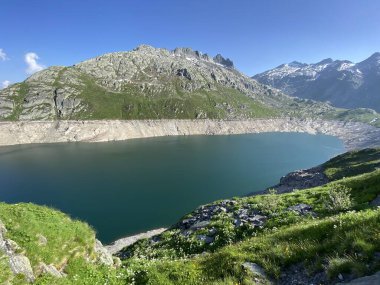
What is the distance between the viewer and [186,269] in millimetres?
13969

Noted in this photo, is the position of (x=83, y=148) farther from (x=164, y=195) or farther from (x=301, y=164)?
(x=301, y=164)

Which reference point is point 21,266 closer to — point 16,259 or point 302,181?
point 16,259

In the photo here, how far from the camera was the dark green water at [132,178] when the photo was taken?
80125 millimetres

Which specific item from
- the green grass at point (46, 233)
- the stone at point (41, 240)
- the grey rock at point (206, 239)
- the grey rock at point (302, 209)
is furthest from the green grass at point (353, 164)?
the stone at point (41, 240)

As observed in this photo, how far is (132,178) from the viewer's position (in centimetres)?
11750

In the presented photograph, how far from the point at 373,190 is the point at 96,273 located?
28911 millimetres

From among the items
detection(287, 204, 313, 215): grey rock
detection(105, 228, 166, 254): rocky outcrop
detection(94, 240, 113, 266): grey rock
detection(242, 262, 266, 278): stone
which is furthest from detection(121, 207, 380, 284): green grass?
detection(105, 228, 166, 254): rocky outcrop

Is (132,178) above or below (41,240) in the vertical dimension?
below

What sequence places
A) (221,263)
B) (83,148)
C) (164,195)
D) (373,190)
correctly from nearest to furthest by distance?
(221,263) < (373,190) < (164,195) < (83,148)

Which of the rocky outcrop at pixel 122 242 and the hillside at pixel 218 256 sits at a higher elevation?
the hillside at pixel 218 256

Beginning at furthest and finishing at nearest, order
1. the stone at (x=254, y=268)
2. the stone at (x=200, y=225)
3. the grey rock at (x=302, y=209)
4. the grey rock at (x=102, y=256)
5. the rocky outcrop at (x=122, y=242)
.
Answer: the rocky outcrop at (x=122, y=242)
the stone at (x=200, y=225)
the grey rock at (x=302, y=209)
the grey rock at (x=102, y=256)
the stone at (x=254, y=268)

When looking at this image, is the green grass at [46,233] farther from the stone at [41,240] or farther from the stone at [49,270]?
the stone at [49,270]

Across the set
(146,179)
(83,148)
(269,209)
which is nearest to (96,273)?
(269,209)

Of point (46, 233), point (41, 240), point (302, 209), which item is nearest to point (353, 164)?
point (302, 209)
